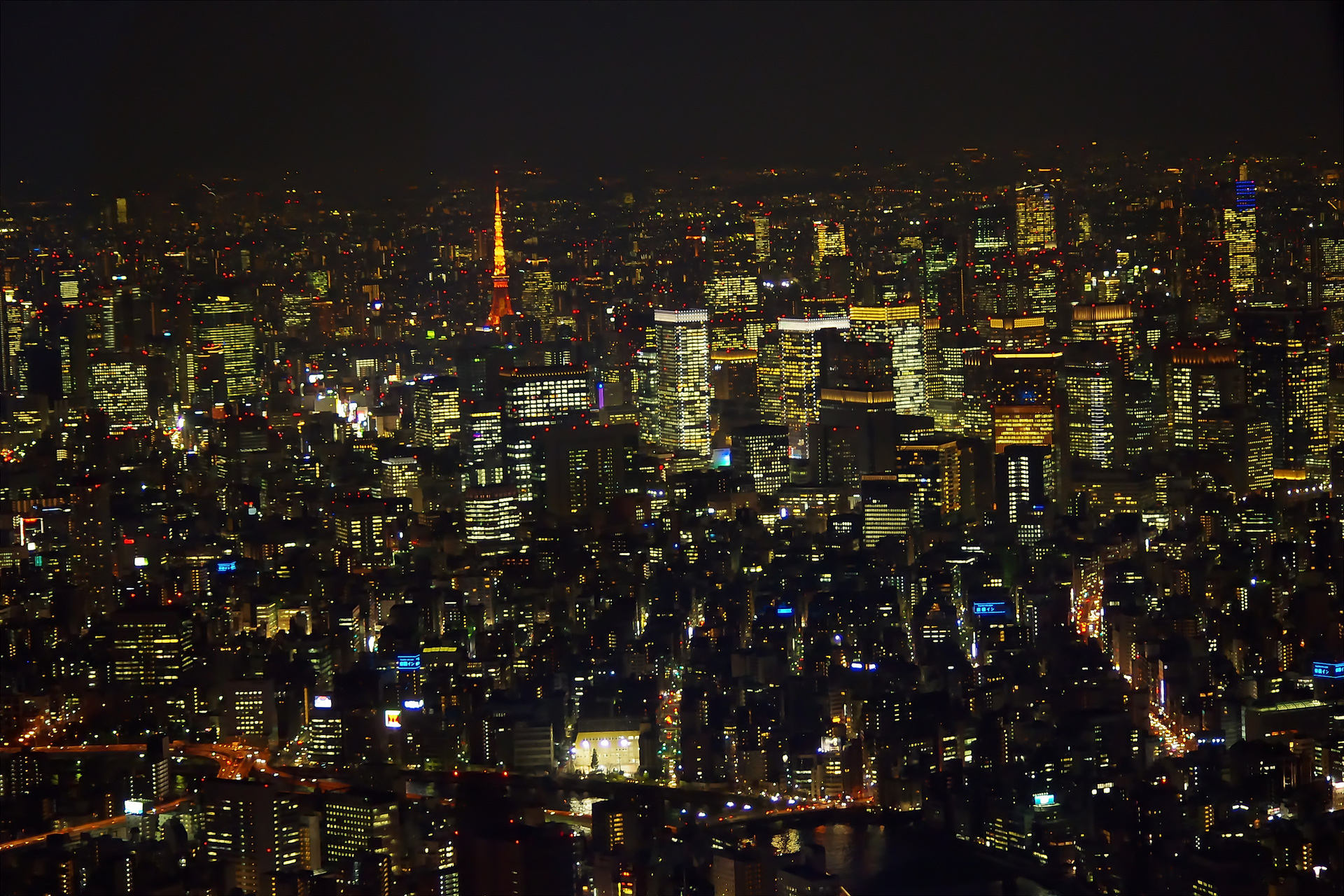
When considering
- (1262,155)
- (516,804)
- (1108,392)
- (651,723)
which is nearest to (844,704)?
(651,723)

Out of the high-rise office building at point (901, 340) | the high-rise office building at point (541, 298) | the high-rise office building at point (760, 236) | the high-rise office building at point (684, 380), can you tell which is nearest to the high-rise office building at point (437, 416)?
the high-rise office building at point (541, 298)

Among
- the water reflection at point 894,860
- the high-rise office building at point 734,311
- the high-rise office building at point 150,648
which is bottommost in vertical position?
the water reflection at point 894,860

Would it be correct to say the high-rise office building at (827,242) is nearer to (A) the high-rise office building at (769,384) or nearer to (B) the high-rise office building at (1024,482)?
(A) the high-rise office building at (769,384)

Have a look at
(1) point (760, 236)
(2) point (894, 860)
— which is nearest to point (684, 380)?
(1) point (760, 236)

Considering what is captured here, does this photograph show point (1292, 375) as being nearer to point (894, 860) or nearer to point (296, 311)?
point (894, 860)

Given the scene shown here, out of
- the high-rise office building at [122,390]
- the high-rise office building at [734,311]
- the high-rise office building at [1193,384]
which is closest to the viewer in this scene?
the high-rise office building at [122,390]
